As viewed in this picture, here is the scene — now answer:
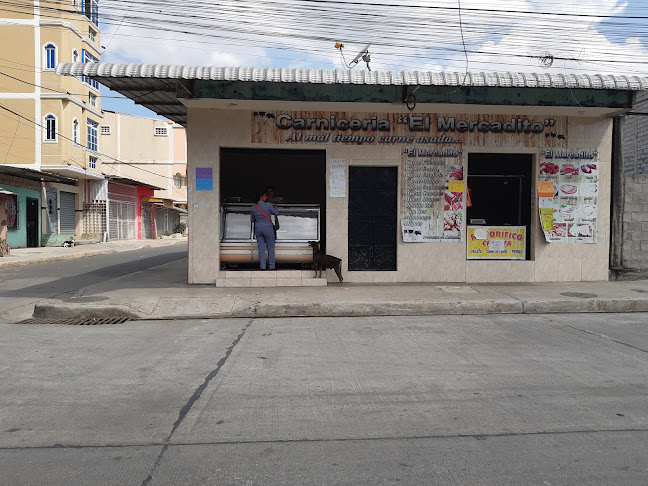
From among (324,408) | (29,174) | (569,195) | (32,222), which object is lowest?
(324,408)

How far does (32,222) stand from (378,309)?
25.0m

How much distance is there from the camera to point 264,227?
11000 millimetres

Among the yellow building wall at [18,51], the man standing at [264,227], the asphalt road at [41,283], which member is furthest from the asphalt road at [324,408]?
the yellow building wall at [18,51]

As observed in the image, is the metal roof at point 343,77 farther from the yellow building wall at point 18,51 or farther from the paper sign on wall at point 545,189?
the yellow building wall at point 18,51

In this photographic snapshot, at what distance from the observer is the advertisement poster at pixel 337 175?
1126cm

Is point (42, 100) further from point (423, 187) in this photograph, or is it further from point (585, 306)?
point (585, 306)

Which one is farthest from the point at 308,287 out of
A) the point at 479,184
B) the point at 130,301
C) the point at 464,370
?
the point at 464,370

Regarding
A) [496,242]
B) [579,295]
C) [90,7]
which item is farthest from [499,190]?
[90,7]

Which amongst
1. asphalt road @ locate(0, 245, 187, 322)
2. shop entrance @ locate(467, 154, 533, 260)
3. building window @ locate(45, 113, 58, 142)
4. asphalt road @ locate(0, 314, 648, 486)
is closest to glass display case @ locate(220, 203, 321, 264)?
asphalt road @ locate(0, 245, 187, 322)

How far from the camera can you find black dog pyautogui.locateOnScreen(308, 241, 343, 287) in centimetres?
1095

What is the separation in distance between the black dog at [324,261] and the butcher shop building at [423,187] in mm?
317

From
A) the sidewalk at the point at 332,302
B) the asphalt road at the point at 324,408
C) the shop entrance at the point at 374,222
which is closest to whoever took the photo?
the asphalt road at the point at 324,408

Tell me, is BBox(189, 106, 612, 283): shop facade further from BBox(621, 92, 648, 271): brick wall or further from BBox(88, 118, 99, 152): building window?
BBox(88, 118, 99, 152): building window

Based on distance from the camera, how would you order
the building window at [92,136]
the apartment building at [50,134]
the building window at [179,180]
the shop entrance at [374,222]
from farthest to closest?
the building window at [179,180] → the building window at [92,136] → the apartment building at [50,134] → the shop entrance at [374,222]
